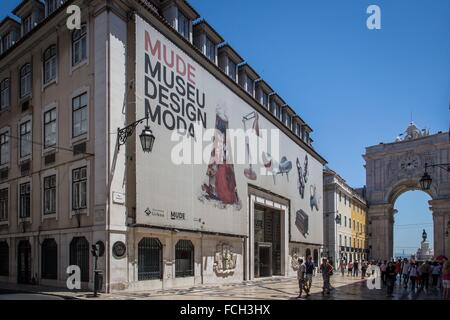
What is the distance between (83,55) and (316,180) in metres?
36.4

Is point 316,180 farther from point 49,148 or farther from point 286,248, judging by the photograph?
point 49,148

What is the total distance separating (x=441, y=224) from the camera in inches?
2717

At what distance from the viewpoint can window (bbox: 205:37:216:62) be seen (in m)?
30.5

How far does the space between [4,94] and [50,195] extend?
31.9ft

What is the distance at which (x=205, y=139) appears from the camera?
92.6ft

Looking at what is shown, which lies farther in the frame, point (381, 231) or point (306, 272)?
point (381, 231)

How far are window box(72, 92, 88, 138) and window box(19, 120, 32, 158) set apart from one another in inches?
190

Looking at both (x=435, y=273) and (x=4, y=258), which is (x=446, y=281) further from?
(x=4, y=258)

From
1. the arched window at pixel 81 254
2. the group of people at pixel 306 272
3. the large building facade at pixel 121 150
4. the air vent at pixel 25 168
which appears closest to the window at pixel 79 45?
the large building facade at pixel 121 150

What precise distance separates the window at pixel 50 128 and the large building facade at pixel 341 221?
41.3m

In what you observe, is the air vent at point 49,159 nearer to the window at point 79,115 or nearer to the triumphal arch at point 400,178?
the window at point 79,115

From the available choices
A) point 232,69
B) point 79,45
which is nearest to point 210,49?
point 232,69

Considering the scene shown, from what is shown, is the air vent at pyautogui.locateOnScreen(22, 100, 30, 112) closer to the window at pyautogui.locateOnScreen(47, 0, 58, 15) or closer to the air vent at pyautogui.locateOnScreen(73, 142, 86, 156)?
the window at pyautogui.locateOnScreen(47, 0, 58, 15)

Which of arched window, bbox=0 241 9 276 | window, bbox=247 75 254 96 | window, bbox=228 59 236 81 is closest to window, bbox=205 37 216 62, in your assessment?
window, bbox=228 59 236 81
